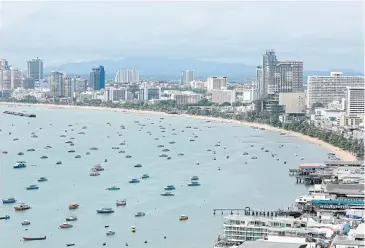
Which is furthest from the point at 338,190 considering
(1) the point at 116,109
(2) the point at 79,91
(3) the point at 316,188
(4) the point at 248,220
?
(2) the point at 79,91

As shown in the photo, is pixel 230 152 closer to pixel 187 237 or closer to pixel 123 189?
pixel 123 189

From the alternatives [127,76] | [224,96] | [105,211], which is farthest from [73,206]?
[127,76]

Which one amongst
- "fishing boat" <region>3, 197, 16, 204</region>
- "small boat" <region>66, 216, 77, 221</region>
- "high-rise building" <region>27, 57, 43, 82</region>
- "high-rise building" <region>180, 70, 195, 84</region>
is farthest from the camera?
"high-rise building" <region>180, 70, 195, 84</region>

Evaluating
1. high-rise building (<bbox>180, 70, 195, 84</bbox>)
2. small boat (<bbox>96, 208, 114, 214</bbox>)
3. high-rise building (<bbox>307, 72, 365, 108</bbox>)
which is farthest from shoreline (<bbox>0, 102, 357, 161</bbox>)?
high-rise building (<bbox>180, 70, 195, 84</bbox>)

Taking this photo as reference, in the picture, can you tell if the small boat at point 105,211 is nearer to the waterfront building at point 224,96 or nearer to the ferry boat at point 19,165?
the ferry boat at point 19,165

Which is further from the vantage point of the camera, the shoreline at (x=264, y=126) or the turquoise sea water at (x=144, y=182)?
the shoreline at (x=264, y=126)

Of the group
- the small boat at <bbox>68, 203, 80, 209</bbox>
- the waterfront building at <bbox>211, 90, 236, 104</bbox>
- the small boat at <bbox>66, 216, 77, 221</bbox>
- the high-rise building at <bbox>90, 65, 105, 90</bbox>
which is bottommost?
the small boat at <bbox>66, 216, 77, 221</bbox>

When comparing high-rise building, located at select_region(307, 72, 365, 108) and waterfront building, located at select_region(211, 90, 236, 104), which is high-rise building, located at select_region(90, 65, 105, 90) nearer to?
waterfront building, located at select_region(211, 90, 236, 104)

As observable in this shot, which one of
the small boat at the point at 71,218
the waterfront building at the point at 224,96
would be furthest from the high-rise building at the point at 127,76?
the small boat at the point at 71,218

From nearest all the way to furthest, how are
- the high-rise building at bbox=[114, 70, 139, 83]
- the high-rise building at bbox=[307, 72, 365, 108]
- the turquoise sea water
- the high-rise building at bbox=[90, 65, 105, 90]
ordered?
the turquoise sea water, the high-rise building at bbox=[307, 72, 365, 108], the high-rise building at bbox=[90, 65, 105, 90], the high-rise building at bbox=[114, 70, 139, 83]
